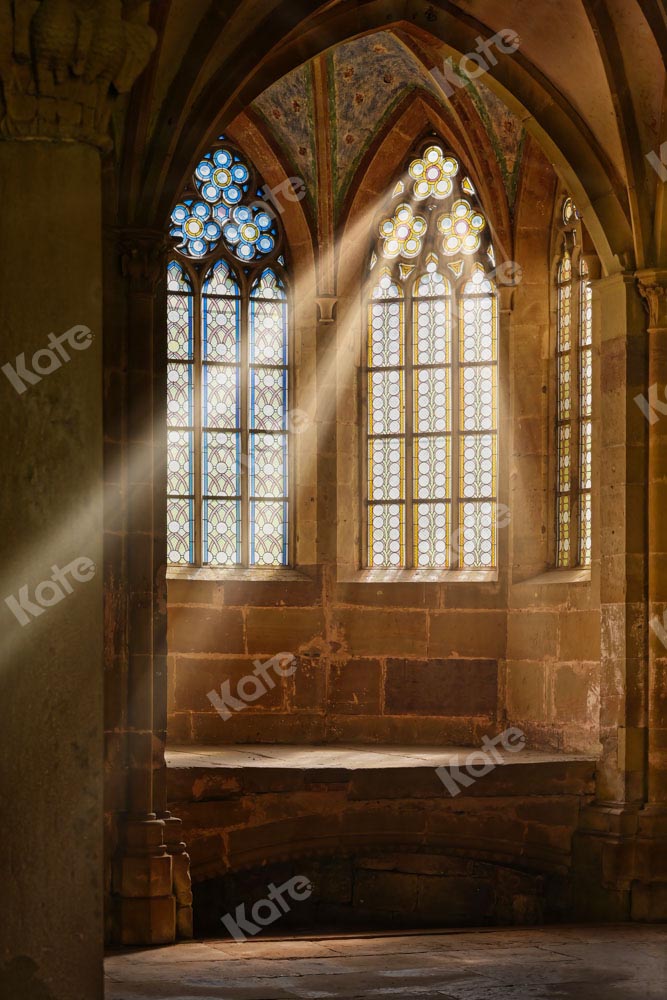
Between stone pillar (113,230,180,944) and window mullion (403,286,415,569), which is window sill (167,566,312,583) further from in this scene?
stone pillar (113,230,180,944)

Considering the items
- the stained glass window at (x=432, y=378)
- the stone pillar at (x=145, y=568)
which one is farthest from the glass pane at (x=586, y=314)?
the stone pillar at (x=145, y=568)

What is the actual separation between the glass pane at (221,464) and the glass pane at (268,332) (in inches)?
33.2

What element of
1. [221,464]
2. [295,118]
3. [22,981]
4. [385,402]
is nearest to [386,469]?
[385,402]

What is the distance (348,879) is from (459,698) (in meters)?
2.35

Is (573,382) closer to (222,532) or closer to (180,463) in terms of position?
(222,532)

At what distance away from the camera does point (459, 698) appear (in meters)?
14.9

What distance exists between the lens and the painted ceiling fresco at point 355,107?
585 inches

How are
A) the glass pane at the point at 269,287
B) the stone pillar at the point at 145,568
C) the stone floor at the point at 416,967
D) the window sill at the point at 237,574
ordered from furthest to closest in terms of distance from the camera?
1. the glass pane at the point at 269,287
2. the window sill at the point at 237,574
3. the stone pillar at the point at 145,568
4. the stone floor at the point at 416,967

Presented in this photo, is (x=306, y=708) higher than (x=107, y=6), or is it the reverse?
(x=107, y=6)

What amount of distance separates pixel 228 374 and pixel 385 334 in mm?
1595

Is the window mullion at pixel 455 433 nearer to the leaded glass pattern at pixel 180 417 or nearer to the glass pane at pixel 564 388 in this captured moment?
the glass pane at pixel 564 388

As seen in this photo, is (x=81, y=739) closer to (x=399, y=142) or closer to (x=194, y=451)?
(x=194, y=451)

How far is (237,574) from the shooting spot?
15164 millimetres

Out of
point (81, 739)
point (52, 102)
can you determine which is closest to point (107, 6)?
point (52, 102)
